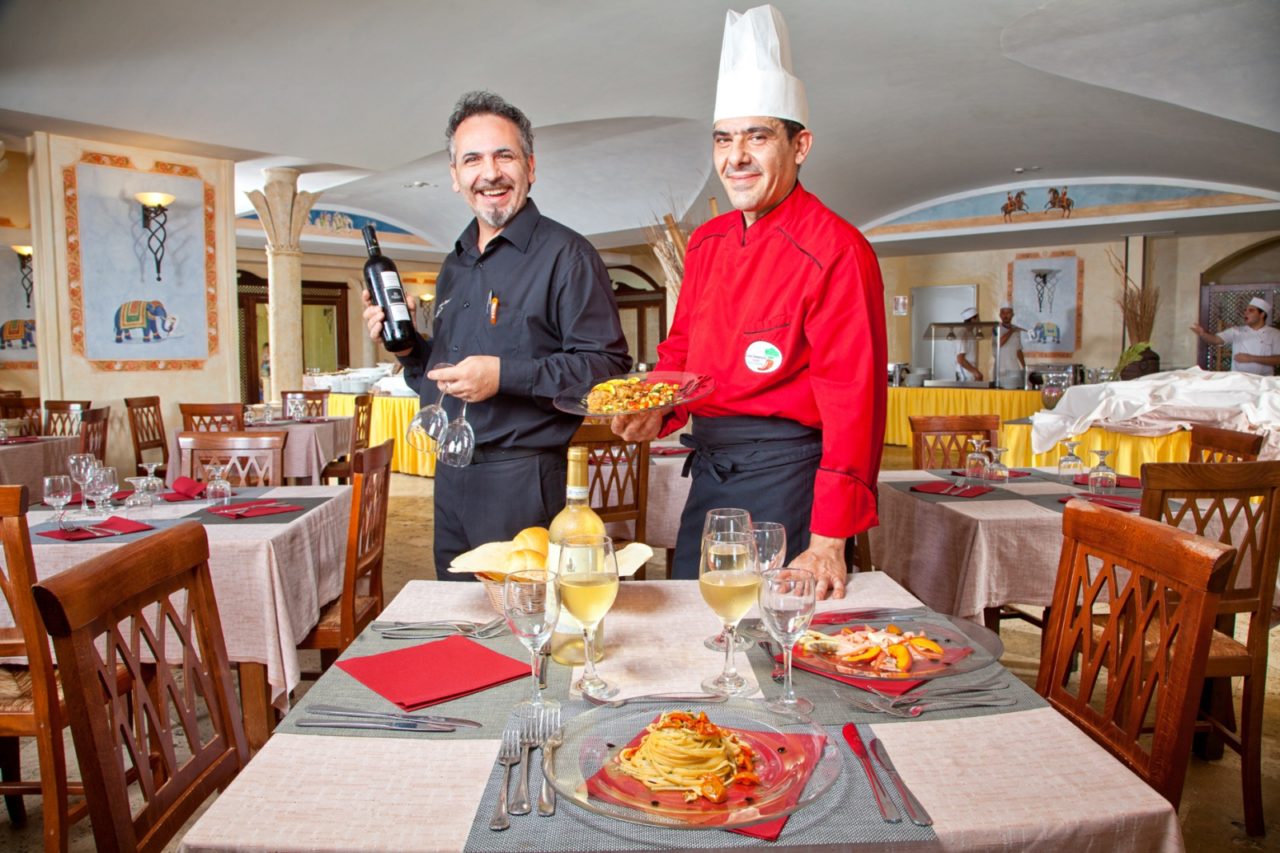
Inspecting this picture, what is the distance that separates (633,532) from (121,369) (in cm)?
491

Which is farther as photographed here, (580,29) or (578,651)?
(580,29)

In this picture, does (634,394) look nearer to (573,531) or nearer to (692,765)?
(573,531)

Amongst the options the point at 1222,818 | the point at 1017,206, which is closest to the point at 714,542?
the point at 1222,818

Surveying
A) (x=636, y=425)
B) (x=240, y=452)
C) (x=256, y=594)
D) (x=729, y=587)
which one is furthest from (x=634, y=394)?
(x=240, y=452)

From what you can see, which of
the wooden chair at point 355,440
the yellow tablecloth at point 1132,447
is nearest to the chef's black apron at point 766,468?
the yellow tablecloth at point 1132,447

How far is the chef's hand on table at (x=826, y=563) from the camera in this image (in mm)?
1496

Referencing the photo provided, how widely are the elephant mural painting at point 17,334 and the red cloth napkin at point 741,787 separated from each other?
13302mm

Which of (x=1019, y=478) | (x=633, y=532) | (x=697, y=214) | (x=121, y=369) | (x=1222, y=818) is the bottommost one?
(x=1222, y=818)

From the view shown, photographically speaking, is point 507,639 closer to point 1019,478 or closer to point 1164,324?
point 1019,478

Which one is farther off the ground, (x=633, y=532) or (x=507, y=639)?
(x=507, y=639)

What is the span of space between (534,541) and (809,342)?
0.69 meters

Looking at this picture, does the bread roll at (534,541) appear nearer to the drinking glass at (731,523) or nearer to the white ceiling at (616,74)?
the drinking glass at (731,523)

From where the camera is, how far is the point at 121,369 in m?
6.72

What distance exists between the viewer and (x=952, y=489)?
311cm
